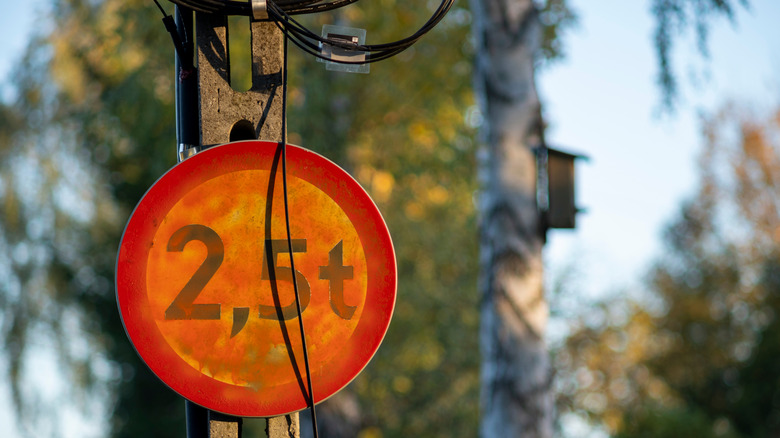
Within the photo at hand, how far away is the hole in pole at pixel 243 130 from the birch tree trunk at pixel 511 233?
7.65 feet

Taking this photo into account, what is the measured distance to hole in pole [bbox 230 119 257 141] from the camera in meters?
2.50

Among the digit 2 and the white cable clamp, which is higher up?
the white cable clamp

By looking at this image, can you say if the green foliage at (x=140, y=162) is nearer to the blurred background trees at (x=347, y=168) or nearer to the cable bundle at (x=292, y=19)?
the blurred background trees at (x=347, y=168)

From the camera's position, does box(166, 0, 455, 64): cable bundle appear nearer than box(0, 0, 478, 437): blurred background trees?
Yes

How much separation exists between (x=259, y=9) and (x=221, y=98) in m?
0.31

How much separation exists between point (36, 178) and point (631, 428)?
10226mm

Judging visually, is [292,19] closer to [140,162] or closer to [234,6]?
[234,6]

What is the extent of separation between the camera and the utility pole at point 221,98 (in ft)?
8.05

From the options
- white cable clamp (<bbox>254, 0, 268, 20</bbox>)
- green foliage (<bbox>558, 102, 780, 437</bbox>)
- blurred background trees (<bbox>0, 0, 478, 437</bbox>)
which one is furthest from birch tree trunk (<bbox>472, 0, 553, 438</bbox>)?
green foliage (<bbox>558, 102, 780, 437</bbox>)

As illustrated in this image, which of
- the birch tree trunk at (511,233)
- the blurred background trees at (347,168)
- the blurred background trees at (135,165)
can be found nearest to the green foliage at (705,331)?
the blurred background trees at (347,168)

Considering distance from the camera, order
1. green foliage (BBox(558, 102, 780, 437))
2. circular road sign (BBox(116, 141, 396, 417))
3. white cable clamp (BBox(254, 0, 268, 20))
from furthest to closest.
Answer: green foliage (BBox(558, 102, 780, 437))
white cable clamp (BBox(254, 0, 268, 20))
circular road sign (BBox(116, 141, 396, 417))

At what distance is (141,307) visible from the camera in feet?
7.13

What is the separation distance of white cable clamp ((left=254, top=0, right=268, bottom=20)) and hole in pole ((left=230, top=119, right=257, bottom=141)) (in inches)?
13.2

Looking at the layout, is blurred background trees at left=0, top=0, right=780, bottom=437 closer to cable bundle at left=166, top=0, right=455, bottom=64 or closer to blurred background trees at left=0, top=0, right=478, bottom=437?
blurred background trees at left=0, top=0, right=478, bottom=437
